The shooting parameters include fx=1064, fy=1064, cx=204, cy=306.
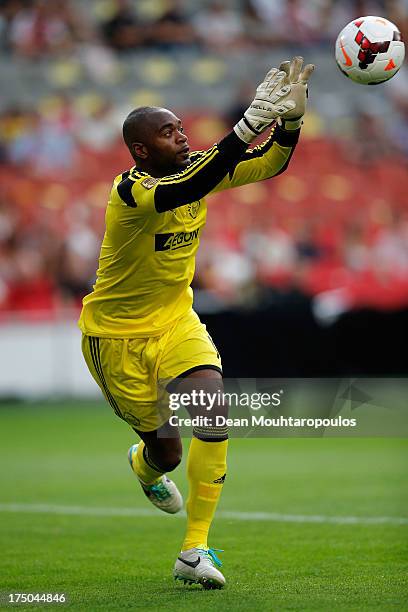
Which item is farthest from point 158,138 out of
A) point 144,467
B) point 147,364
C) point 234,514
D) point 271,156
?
point 234,514

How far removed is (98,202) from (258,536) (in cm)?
1237

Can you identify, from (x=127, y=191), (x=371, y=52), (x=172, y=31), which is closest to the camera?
(x=127, y=191)

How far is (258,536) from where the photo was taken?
6582 mm

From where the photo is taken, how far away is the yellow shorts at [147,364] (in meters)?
5.64

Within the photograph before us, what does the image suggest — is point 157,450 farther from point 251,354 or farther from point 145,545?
point 251,354

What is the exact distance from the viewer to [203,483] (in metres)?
5.43

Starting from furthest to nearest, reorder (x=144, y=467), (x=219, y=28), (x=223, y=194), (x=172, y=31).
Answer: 1. (x=219, y=28)
2. (x=172, y=31)
3. (x=223, y=194)
4. (x=144, y=467)

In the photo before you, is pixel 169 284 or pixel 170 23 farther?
pixel 170 23

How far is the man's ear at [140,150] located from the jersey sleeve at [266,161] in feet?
1.46

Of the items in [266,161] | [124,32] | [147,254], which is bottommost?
[147,254]

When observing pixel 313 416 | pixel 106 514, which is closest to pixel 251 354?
pixel 313 416

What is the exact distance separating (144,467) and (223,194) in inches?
500

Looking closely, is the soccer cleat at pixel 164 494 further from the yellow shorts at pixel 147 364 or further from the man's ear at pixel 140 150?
the man's ear at pixel 140 150

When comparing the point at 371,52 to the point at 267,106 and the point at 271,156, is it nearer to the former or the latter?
the point at 271,156
